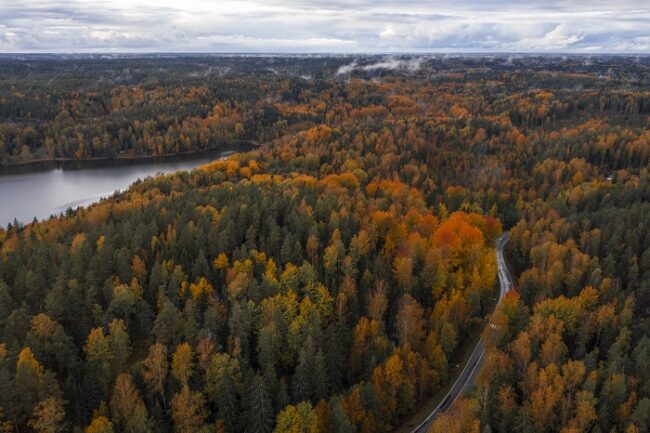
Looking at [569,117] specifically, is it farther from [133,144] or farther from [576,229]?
[133,144]

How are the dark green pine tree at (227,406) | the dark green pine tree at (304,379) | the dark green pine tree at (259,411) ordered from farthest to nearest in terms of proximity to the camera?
the dark green pine tree at (304,379) → the dark green pine tree at (227,406) → the dark green pine tree at (259,411)

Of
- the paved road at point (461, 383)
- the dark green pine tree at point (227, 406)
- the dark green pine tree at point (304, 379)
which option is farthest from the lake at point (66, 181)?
the paved road at point (461, 383)

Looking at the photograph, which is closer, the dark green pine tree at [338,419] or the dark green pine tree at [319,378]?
the dark green pine tree at [338,419]

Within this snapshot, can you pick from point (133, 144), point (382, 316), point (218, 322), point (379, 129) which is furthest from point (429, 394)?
point (133, 144)

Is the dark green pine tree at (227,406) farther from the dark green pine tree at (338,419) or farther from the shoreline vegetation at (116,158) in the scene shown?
the shoreline vegetation at (116,158)

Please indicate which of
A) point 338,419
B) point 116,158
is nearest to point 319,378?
point 338,419


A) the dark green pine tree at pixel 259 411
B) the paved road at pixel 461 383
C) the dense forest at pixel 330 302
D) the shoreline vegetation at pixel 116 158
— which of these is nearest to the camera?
the dark green pine tree at pixel 259 411

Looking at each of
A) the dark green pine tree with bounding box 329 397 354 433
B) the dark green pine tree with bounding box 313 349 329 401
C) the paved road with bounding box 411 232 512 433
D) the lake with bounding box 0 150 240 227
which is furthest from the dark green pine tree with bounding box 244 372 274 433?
the lake with bounding box 0 150 240 227
